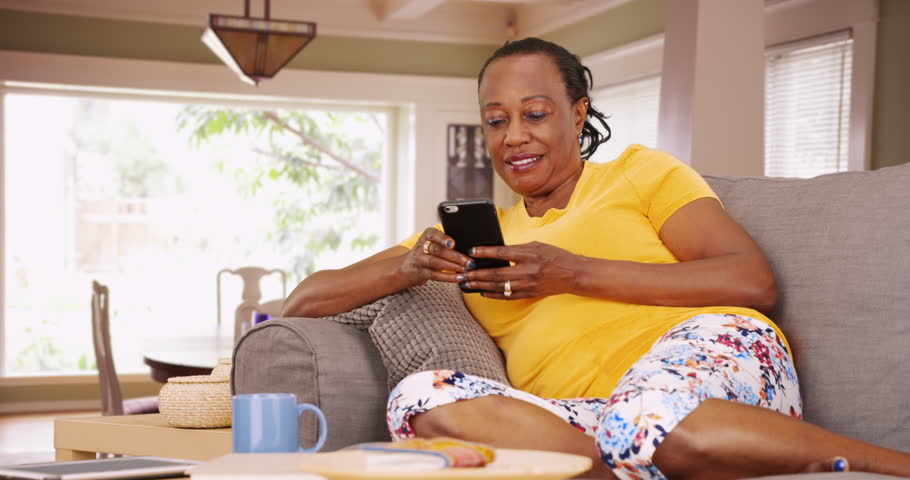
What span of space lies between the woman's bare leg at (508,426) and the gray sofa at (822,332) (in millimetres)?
308

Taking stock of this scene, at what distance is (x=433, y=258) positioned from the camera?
6.14ft

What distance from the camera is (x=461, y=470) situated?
37.3 inches

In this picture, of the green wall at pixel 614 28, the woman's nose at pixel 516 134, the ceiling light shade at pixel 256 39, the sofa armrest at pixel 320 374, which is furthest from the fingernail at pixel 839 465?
the green wall at pixel 614 28

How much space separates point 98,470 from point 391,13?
584 centimetres

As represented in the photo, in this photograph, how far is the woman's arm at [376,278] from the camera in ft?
6.12

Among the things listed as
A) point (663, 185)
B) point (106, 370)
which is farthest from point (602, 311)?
point (106, 370)

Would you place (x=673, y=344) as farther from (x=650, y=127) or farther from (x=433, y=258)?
(x=650, y=127)

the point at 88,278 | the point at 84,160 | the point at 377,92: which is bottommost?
the point at 88,278

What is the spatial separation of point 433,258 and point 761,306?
2.04ft

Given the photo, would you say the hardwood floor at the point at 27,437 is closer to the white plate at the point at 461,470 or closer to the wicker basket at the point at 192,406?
the wicker basket at the point at 192,406

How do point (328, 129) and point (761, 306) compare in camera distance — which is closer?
point (761, 306)

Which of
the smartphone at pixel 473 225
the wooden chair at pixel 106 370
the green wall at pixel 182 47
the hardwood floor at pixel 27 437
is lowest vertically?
the hardwood floor at pixel 27 437

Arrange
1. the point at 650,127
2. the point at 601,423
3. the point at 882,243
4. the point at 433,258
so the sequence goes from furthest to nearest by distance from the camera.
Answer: the point at 650,127 → the point at 433,258 → the point at 882,243 → the point at 601,423

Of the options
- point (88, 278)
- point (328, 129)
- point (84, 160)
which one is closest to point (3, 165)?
point (84, 160)
